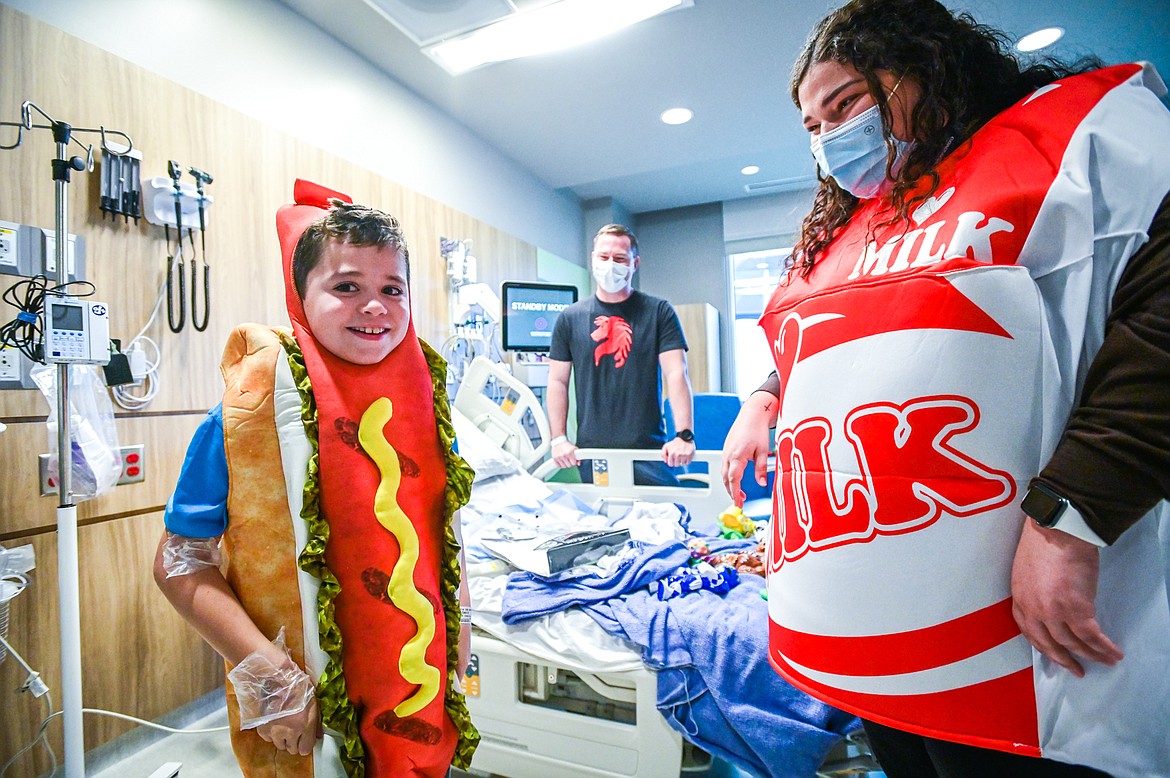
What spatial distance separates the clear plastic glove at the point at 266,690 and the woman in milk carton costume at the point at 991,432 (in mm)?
673

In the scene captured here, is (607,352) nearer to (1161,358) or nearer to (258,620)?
(258,620)

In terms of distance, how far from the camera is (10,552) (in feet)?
4.53

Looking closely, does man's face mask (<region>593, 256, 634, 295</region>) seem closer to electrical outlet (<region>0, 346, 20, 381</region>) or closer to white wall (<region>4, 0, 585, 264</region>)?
white wall (<region>4, 0, 585, 264</region>)

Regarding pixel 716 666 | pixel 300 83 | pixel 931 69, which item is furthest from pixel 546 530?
pixel 300 83

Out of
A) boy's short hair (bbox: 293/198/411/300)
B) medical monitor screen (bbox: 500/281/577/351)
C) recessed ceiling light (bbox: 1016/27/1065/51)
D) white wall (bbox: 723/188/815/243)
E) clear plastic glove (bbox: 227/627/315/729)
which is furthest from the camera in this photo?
white wall (bbox: 723/188/815/243)

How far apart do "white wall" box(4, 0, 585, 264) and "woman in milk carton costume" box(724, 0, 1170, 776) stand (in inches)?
88.7

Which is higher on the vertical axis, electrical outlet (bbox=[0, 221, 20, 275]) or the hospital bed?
electrical outlet (bbox=[0, 221, 20, 275])

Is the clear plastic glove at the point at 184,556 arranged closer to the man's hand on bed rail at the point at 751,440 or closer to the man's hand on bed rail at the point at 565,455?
the man's hand on bed rail at the point at 751,440

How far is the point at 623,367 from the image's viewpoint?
101 inches

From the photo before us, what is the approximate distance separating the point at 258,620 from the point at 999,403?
1004 millimetres

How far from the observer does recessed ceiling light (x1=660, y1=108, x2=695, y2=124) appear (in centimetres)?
340

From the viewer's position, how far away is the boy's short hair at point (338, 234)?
0.83 metres

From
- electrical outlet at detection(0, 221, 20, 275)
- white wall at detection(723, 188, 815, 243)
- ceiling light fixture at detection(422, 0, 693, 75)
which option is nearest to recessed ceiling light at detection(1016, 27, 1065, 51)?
ceiling light fixture at detection(422, 0, 693, 75)

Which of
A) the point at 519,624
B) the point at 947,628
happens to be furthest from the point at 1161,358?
the point at 519,624
